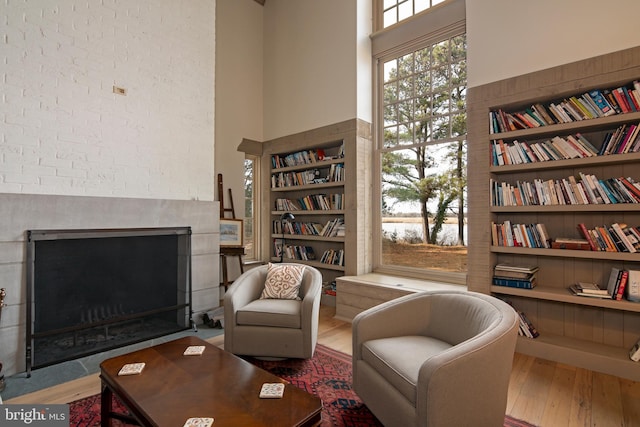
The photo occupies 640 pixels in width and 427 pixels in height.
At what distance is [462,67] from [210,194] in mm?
3279

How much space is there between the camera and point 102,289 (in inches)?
123

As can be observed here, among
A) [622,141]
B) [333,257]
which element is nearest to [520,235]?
[622,141]

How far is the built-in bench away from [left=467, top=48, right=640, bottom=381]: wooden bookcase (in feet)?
1.90

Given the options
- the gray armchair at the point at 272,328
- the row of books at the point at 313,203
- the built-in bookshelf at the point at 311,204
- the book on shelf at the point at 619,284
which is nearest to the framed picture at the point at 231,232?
the built-in bookshelf at the point at 311,204

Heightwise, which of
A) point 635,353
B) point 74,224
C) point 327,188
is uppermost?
point 327,188

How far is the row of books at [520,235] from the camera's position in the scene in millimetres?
2869

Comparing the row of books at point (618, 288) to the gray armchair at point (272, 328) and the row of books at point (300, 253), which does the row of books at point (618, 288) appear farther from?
the row of books at point (300, 253)

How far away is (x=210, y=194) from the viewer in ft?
13.0

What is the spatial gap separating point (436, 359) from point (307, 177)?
3.58 m

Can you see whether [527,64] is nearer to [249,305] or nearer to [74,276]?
[249,305]

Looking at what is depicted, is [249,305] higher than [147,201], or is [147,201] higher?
[147,201]

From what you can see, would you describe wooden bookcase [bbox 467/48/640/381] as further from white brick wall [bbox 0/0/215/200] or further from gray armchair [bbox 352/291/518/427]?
white brick wall [bbox 0/0/215/200]

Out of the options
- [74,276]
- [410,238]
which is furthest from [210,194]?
[410,238]

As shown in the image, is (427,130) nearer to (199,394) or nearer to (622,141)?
(622,141)
